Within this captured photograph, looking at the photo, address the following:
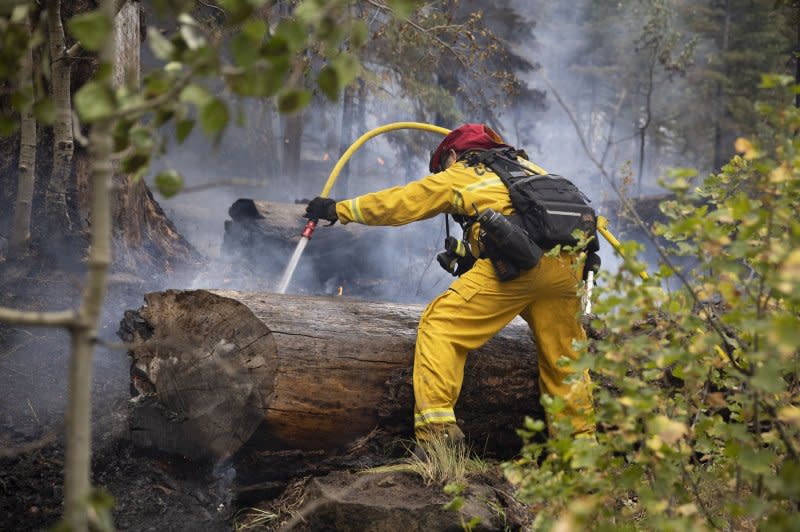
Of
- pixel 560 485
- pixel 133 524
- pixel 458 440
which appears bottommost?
pixel 133 524

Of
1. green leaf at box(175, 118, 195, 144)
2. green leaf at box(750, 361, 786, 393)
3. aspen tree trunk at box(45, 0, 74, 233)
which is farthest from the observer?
aspen tree trunk at box(45, 0, 74, 233)

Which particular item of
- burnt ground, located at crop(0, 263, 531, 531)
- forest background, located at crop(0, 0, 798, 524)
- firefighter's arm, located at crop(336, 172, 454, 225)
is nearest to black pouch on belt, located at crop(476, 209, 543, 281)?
firefighter's arm, located at crop(336, 172, 454, 225)

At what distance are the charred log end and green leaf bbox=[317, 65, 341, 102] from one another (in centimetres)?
243

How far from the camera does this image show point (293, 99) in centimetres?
136

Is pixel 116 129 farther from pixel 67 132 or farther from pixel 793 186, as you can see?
pixel 67 132

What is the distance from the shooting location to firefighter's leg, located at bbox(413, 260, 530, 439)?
12.5ft

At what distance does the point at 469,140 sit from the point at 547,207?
2.72ft

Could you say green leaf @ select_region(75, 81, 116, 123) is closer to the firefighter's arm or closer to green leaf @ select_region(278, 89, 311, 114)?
green leaf @ select_region(278, 89, 311, 114)

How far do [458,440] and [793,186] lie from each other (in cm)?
228

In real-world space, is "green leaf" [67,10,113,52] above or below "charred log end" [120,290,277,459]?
above

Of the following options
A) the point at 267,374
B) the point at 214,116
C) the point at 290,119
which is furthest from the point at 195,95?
the point at 290,119

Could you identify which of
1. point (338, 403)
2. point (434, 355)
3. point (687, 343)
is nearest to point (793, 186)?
point (687, 343)

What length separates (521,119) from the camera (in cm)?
2169

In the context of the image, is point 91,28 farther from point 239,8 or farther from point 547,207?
point 547,207
